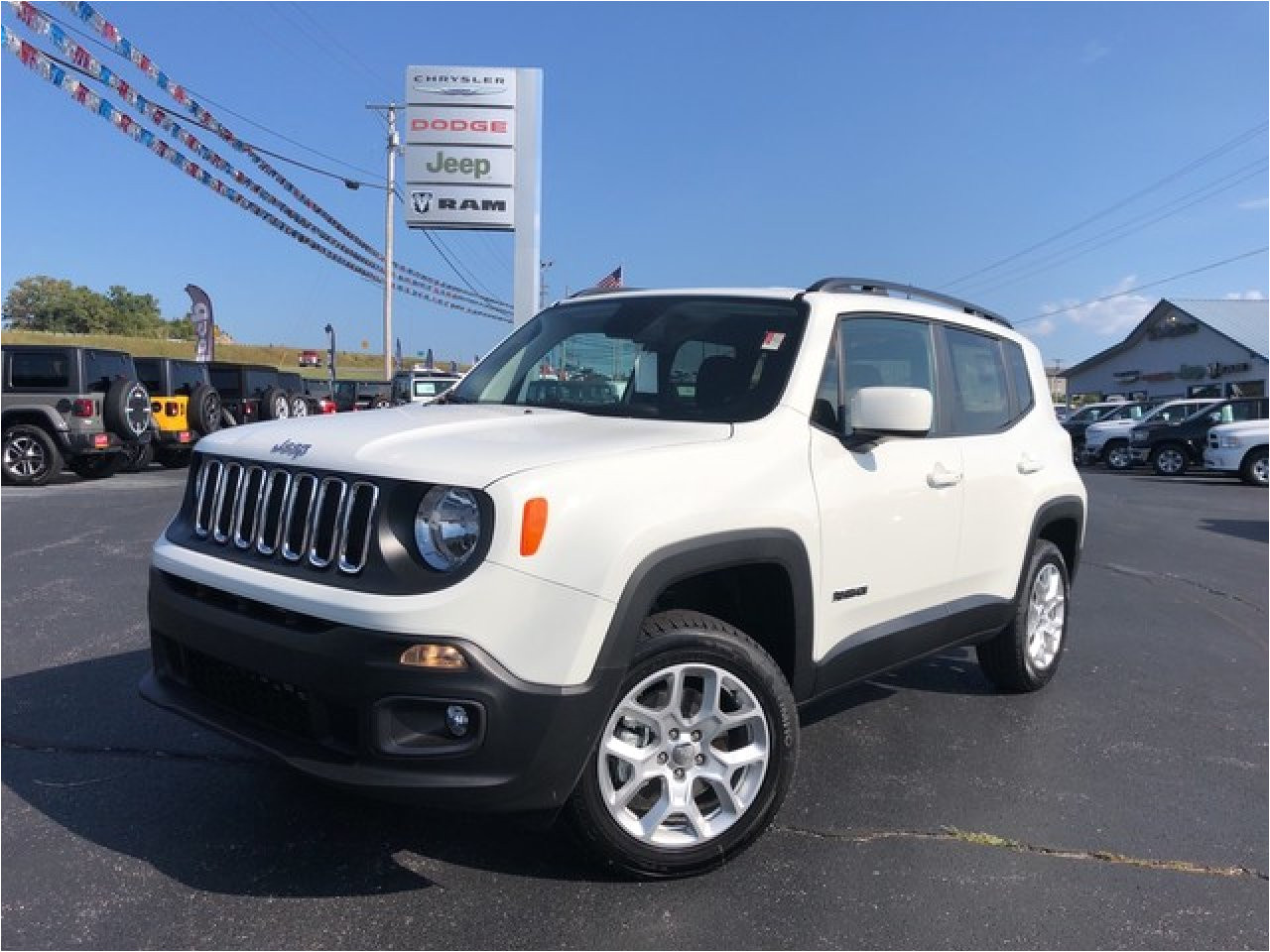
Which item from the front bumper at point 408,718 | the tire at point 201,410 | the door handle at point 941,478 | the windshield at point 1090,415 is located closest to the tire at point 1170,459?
the windshield at point 1090,415

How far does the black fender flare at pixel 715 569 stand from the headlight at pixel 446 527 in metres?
0.44

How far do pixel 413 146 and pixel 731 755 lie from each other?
2423cm

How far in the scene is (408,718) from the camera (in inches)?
94.0

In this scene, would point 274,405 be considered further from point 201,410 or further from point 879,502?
point 879,502

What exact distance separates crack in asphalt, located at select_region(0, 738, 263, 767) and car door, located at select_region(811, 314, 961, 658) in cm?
228

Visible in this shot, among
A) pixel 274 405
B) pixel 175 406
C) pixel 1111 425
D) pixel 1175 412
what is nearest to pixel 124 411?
pixel 175 406

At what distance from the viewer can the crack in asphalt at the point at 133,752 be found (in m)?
3.57

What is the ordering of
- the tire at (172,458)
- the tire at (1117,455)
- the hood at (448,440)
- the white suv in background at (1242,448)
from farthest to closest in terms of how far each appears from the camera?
the tire at (1117,455), the white suv in background at (1242,448), the tire at (172,458), the hood at (448,440)

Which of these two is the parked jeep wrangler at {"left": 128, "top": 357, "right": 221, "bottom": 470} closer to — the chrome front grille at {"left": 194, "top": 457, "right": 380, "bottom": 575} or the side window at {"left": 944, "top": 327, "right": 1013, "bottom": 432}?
the chrome front grille at {"left": 194, "top": 457, "right": 380, "bottom": 575}

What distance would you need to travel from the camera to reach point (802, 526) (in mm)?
3027

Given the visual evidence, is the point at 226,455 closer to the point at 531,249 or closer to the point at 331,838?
the point at 331,838

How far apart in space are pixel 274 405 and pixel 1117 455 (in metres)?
19.9

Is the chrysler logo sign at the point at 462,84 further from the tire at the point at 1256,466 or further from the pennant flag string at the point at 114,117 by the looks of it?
the tire at the point at 1256,466

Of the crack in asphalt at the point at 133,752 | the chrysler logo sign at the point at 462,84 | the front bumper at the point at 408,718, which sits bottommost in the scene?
the crack in asphalt at the point at 133,752
